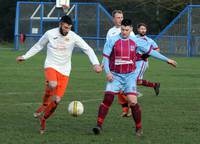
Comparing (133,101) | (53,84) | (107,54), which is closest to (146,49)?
(107,54)

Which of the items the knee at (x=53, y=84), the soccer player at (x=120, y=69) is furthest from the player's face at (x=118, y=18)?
the knee at (x=53, y=84)

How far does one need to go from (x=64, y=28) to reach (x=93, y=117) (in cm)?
233

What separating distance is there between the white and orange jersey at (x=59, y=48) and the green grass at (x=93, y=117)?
106 cm

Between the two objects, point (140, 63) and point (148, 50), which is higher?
point (148, 50)

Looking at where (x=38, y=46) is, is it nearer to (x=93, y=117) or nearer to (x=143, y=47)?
(x=143, y=47)

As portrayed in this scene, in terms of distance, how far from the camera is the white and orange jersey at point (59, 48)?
34.2 feet

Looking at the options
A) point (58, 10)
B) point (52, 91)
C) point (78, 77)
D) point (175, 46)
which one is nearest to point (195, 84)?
point (78, 77)

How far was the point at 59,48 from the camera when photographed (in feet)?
34.6

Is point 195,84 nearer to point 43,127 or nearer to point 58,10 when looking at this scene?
point 43,127

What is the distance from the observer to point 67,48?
1055cm

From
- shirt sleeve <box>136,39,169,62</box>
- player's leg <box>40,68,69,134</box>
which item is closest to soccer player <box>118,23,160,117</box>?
shirt sleeve <box>136,39,169,62</box>

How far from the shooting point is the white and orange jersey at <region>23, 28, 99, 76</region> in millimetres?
10438

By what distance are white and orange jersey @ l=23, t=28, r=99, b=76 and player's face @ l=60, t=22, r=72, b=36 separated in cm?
11

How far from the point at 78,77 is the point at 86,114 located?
1016 centimetres
